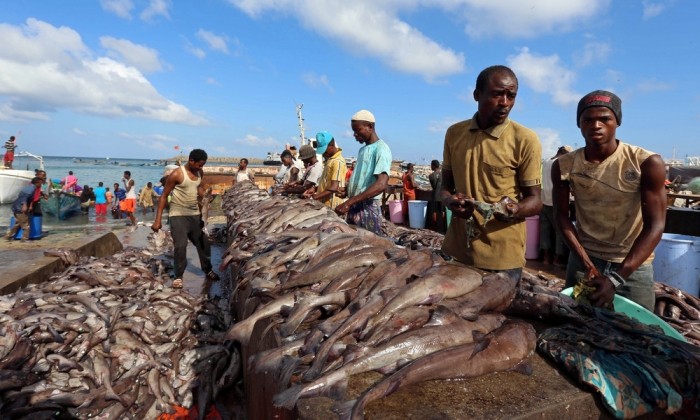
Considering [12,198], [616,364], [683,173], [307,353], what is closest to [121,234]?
A: [307,353]

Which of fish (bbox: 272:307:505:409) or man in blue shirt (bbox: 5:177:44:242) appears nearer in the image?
fish (bbox: 272:307:505:409)

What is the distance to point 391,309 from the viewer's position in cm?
214

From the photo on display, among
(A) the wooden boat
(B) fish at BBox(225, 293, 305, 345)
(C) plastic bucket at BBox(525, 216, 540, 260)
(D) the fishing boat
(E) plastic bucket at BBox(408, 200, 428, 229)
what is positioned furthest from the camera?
(D) the fishing boat

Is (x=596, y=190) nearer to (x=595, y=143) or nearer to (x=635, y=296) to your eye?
(x=595, y=143)

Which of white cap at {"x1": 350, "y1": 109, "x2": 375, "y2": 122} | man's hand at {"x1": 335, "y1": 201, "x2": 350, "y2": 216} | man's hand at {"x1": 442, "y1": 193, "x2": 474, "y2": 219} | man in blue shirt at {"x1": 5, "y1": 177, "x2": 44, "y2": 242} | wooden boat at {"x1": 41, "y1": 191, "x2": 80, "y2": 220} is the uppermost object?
white cap at {"x1": 350, "y1": 109, "x2": 375, "y2": 122}

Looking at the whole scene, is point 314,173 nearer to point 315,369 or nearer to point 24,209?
point 315,369

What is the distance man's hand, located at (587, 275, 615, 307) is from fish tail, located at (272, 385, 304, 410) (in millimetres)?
2200

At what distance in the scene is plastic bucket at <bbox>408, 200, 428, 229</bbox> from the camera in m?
12.8

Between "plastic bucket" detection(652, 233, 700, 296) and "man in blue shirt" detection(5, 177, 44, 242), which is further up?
"plastic bucket" detection(652, 233, 700, 296)

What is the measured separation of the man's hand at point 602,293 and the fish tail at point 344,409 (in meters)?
2.06

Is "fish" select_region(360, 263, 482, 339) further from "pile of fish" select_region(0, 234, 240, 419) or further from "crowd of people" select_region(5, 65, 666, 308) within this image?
"pile of fish" select_region(0, 234, 240, 419)

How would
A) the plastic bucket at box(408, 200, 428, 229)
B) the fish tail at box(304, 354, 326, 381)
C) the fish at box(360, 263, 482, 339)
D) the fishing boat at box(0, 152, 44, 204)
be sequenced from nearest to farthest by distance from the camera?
1. the fish tail at box(304, 354, 326, 381)
2. the fish at box(360, 263, 482, 339)
3. the plastic bucket at box(408, 200, 428, 229)
4. the fishing boat at box(0, 152, 44, 204)

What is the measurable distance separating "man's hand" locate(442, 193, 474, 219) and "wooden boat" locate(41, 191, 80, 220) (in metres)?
24.0

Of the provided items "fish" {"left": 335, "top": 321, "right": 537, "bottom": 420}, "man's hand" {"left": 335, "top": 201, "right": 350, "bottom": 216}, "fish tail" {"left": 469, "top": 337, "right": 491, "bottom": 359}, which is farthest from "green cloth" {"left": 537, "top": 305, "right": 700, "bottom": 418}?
"man's hand" {"left": 335, "top": 201, "right": 350, "bottom": 216}
